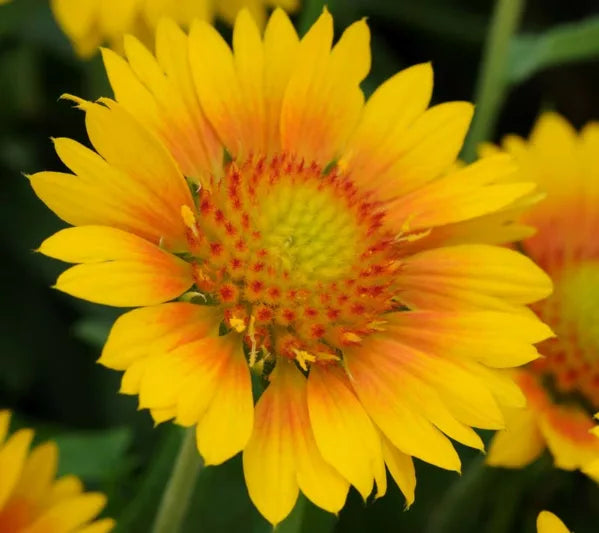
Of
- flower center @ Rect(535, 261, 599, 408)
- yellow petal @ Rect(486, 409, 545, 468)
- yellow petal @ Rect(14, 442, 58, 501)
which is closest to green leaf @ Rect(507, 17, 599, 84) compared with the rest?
flower center @ Rect(535, 261, 599, 408)

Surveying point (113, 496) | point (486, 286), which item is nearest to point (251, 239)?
point (486, 286)

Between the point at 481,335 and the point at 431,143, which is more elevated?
the point at 431,143

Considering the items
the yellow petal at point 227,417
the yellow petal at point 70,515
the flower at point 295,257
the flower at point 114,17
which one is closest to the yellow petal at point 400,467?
the flower at point 295,257

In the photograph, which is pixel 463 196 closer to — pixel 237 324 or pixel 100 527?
pixel 237 324

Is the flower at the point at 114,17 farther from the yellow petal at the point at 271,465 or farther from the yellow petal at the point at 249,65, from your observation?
the yellow petal at the point at 271,465

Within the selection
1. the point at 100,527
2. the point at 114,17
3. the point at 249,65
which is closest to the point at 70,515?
the point at 100,527

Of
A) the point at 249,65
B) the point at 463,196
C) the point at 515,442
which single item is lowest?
the point at 515,442

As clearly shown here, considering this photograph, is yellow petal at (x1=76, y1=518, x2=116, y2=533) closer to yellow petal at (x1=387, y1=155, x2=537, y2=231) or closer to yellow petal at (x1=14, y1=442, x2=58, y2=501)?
yellow petal at (x1=14, y1=442, x2=58, y2=501)
